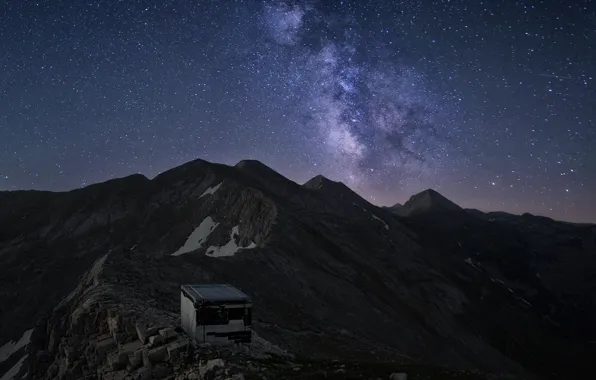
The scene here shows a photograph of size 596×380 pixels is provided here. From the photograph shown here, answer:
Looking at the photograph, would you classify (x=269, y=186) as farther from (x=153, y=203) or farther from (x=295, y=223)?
(x=295, y=223)

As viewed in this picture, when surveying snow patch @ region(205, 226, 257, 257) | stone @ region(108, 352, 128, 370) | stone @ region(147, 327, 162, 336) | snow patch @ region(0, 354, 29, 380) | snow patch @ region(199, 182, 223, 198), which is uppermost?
snow patch @ region(199, 182, 223, 198)

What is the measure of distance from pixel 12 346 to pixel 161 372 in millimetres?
62291

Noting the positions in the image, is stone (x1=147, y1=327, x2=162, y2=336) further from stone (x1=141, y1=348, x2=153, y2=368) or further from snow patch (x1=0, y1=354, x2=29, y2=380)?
snow patch (x1=0, y1=354, x2=29, y2=380)

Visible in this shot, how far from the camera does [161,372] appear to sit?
1605cm

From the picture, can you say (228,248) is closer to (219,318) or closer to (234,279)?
(234,279)

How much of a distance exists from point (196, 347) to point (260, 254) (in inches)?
1408

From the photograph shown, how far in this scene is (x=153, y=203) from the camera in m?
102

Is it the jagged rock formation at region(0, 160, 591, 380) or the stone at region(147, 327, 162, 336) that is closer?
the stone at region(147, 327, 162, 336)

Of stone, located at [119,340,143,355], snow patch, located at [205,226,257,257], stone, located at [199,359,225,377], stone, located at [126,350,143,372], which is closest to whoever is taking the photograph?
stone, located at [199,359,225,377]

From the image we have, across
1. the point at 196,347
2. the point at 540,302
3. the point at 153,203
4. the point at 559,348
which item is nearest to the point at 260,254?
the point at 196,347

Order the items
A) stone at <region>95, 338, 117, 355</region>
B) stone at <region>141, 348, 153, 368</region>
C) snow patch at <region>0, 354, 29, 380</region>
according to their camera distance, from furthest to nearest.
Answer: snow patch at <region>0, 354, 29, 380</region> → stone at <region>95, 338, 117, 355</region> → stone at <region>141, 348, 153, 368</region>

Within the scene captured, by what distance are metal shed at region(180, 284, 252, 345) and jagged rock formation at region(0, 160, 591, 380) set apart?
1.12 meters

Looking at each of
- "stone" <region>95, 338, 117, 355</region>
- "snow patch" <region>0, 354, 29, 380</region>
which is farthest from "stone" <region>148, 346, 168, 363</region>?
"snow patch" <region>0, 354, 29, 380</region>

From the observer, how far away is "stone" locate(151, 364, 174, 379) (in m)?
16.0
